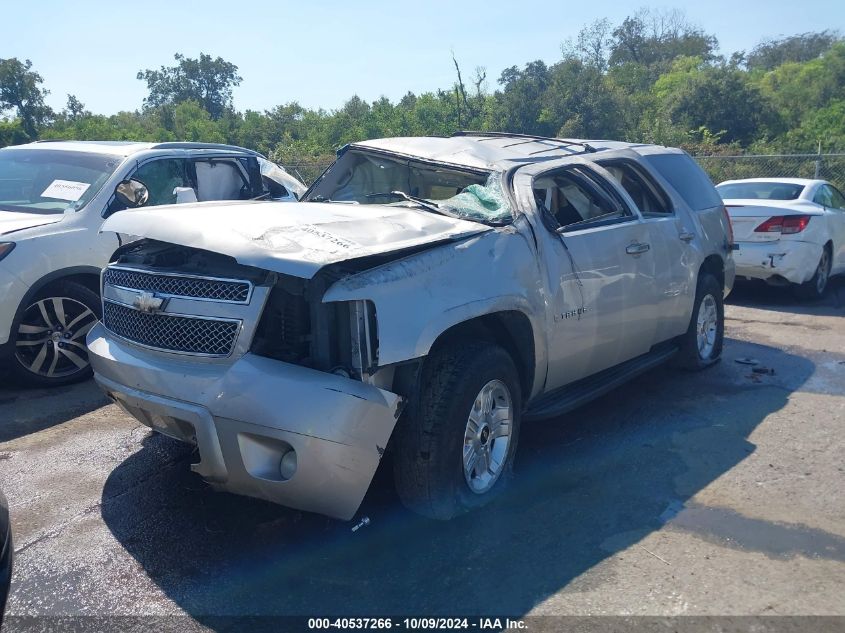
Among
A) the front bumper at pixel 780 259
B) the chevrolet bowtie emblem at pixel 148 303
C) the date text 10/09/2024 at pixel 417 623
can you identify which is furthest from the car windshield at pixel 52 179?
the front bumper at pixel 780 259

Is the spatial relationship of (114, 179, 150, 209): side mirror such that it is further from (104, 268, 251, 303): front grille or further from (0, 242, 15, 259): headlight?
(104, 268, 251, 303): front grille

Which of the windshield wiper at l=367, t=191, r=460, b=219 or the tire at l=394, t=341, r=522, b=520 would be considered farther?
the windshield wiper at l=367, t=191, r=460, b=219

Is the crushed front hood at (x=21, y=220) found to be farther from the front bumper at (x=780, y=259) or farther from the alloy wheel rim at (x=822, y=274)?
the alloy wheel rim at (x=822, y=274)

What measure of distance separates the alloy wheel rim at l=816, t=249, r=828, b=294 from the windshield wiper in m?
7.07

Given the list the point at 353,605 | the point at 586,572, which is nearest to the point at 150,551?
the point at 353,605

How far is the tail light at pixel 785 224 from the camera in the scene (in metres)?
9.52

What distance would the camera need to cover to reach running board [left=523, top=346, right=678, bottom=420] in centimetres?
452

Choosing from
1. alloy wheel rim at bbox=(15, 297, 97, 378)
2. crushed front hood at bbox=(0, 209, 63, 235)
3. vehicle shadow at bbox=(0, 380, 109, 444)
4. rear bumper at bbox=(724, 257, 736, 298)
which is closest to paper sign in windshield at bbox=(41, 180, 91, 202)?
crushed front hood at bbox=(0, 209, 63, 235)

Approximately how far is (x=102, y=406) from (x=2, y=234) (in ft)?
4.82

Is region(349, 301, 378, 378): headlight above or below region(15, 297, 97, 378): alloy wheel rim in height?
above

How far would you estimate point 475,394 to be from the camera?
3762 millimetres

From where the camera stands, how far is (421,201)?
4.71m

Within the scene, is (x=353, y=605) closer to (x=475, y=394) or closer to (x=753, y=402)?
(x=475, y=394)

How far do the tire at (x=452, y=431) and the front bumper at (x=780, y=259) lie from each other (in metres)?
6.69
